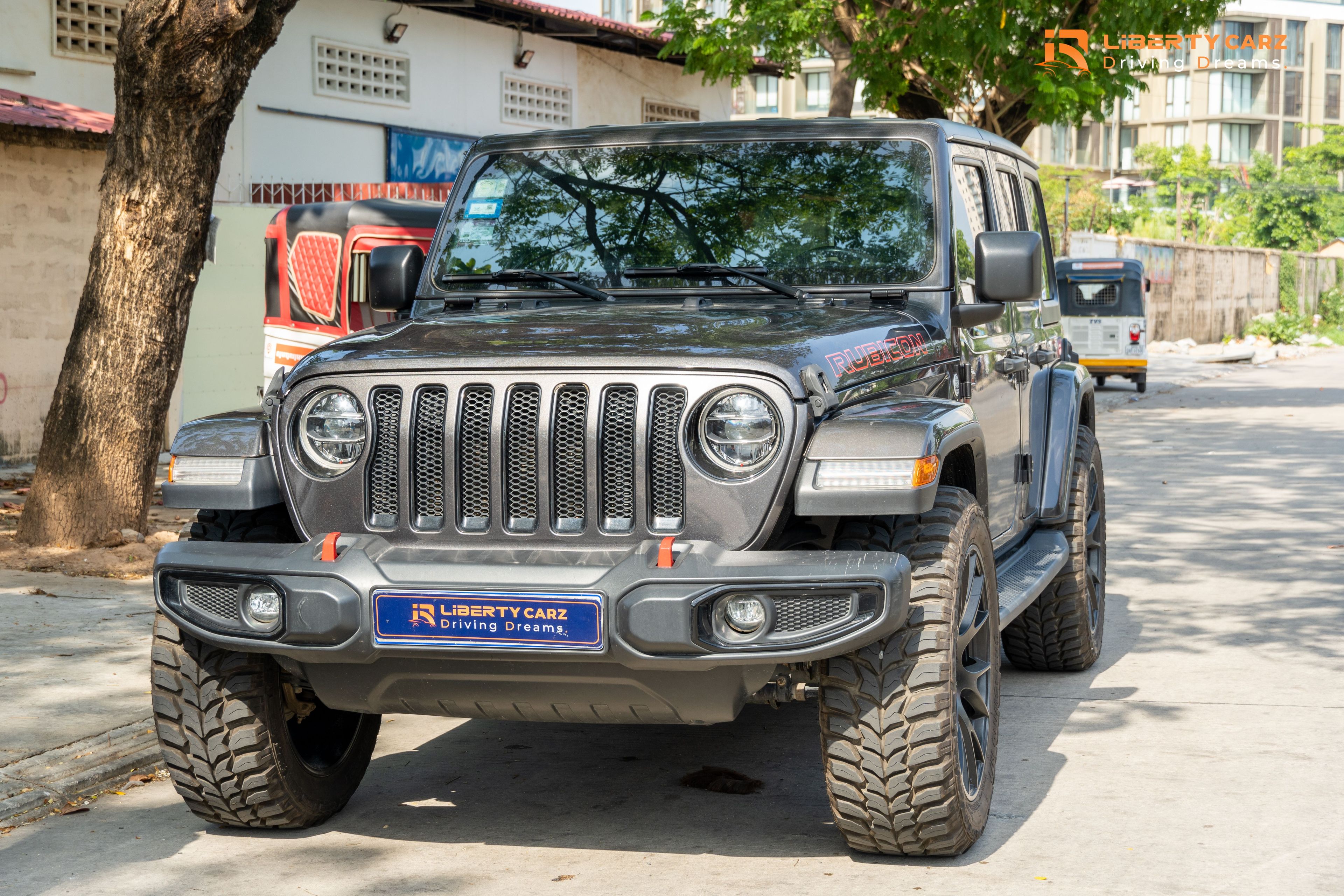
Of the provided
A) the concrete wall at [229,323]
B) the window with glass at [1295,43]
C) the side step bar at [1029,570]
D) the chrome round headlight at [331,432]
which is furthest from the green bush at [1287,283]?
the window with glass at [1295,43]

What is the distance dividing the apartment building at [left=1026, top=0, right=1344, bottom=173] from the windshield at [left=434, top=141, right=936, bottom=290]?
86.6 m

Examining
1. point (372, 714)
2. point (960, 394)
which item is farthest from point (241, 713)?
point (960, 394)

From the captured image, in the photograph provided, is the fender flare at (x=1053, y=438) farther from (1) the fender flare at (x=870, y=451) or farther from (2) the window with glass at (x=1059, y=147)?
(2) the window with glass at (x=1059, y=147)

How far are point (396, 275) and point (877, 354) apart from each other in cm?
180

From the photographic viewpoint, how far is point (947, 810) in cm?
412

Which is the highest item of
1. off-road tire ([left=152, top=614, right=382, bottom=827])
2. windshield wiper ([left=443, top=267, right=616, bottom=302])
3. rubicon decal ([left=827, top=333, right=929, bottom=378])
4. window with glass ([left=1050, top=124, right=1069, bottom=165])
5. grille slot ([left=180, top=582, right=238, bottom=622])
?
window with glass ([left=1050, top=124, right=1069, bottom=165])

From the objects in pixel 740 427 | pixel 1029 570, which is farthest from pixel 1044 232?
pixel 740 427

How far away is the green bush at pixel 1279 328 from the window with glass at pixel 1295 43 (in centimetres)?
5344

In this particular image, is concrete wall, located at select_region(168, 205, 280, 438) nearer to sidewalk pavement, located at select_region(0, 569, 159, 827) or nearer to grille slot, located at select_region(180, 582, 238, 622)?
sidewalk pavement, located at select_region(0, 569, 159, 827)

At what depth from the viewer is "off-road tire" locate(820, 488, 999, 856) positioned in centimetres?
402

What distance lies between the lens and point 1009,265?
16.6ft

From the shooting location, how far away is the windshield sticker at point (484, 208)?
549cm

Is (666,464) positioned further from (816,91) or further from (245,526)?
(816,91)

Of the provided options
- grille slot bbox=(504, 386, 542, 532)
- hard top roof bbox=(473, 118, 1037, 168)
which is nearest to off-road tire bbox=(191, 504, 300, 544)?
grille slot bbox=(504, 386, 542, 532)
